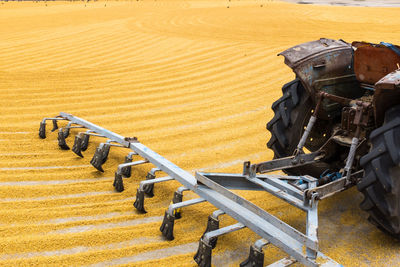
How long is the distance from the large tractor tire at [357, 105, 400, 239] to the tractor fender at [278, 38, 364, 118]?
709 millimetres

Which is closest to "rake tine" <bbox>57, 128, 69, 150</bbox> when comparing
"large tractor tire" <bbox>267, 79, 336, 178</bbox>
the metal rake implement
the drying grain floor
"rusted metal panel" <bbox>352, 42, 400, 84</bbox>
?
the drying grain floor

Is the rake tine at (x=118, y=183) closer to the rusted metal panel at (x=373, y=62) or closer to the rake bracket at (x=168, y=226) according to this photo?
the rake bracket at (x=168, y=226)

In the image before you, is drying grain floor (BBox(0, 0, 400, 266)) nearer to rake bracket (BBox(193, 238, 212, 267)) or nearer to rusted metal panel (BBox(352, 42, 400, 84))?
rake bracket (BBox(193, 238, 212, 267))

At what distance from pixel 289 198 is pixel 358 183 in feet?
1.42

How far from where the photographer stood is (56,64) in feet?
25.3

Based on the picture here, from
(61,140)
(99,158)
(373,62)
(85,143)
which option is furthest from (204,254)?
(61,140)

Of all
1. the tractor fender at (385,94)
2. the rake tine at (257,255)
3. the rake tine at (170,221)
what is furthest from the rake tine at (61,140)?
the tractor fender at (385,94)

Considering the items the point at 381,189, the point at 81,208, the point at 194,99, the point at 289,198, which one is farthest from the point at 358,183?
the point at 194,99

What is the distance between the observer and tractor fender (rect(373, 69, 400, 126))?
7.81ft

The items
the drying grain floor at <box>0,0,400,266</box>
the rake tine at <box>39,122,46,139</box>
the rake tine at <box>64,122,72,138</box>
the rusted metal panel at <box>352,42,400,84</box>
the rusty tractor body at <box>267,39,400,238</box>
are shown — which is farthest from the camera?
the rake tine at <box>39,122,46,139</box>

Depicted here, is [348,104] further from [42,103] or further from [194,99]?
[42,103]

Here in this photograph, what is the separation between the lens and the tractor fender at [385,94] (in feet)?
7.81

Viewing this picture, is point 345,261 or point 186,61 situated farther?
point 186,61

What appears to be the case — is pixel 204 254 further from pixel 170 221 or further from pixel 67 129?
pixel 67 129
